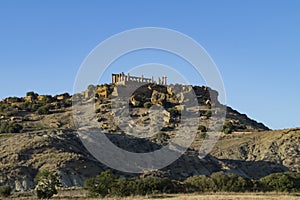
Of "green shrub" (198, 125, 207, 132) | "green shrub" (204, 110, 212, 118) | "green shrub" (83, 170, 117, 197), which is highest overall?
"green shrub" (204, 110, 212, 118)

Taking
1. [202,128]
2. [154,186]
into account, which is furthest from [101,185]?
[202,128]

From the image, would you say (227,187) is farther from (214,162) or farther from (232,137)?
(232,137)

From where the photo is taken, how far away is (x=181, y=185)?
46000 millimetres

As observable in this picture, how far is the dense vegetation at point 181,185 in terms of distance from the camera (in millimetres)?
42094

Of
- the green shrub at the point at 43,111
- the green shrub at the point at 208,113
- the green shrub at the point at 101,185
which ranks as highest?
the green shrub at the point at 43,111

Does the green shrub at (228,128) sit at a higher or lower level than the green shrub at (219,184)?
higher

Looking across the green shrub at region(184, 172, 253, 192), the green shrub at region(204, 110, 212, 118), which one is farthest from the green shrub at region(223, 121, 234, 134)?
the green shrub at region(184, 172, 253, 192)

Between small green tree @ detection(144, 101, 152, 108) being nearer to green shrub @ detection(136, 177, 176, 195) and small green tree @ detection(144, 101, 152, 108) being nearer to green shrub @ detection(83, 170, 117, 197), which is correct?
green shrub @ detection(136, 177, 176, 195)

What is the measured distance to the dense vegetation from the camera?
4209cm

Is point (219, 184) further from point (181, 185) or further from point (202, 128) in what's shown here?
point (202, 128)

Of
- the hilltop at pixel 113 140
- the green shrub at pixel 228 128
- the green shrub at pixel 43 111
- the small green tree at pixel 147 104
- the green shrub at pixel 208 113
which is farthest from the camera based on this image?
the small green tree at pixel 147 104

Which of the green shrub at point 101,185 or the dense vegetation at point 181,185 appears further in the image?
the dense vegetation at point 181,185

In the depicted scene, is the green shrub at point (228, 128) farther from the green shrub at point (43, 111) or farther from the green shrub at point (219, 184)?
the green shrub at point (219, 184)

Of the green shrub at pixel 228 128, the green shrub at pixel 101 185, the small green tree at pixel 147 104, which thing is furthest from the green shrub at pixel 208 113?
the green shrub at pixel 101 185
